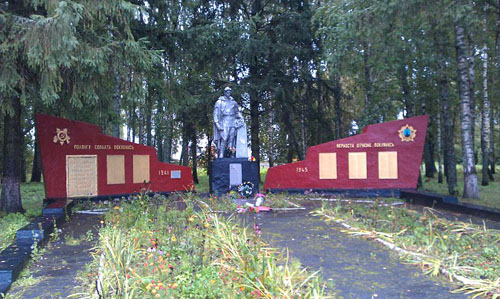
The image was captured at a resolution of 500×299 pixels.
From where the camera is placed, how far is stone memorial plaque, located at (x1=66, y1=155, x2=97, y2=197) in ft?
42.5

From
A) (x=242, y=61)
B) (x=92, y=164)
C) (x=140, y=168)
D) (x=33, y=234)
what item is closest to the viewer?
(x=33, y=234)

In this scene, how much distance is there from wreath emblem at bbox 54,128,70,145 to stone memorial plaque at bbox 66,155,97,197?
19.3 inches

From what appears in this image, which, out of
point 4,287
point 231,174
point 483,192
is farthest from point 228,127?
point 483,192

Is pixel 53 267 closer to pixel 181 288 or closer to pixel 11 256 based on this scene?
pixel 11 256

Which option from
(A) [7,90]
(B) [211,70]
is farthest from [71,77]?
(B) [211,70]

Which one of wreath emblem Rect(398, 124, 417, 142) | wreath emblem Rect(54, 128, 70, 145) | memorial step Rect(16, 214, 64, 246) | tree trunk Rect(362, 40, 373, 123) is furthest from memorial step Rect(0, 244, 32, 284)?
tree trunk Rect(362, 40, 373, 123)

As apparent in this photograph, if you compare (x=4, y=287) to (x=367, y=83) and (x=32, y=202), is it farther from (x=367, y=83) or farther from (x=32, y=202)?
(x=367, y=83)

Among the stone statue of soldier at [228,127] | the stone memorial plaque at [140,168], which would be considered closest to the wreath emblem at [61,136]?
the stone memorial plaque at [140,168]

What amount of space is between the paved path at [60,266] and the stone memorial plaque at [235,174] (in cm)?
584

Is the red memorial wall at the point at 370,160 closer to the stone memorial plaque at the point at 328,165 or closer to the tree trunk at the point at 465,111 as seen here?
the stone memorial plaque at the point at 328,165

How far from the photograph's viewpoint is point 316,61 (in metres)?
20.2

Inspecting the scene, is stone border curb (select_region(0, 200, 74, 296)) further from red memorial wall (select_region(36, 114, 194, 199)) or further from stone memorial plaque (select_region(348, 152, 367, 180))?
stone memorial plaque (select_region(348, 152, 367, 180))

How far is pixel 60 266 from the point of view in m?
5.62

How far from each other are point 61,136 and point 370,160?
1010 cm
